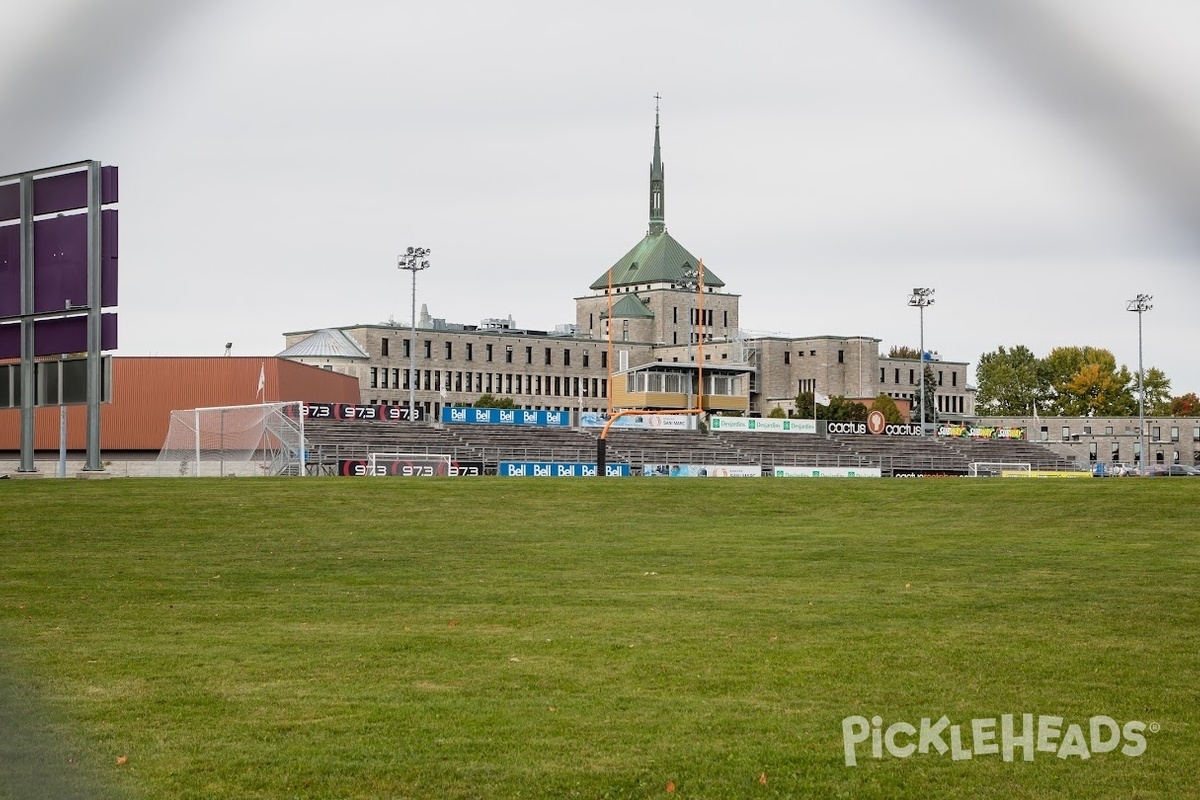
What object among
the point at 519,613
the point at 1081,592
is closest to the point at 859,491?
the point at 1081,592

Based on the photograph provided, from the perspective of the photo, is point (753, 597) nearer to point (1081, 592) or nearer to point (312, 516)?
point (1081, 592)

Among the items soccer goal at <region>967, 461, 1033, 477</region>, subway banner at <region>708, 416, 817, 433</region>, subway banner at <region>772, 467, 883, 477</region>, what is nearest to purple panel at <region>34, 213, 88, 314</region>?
subway banner at <region>772, 467, 883, 477</region>

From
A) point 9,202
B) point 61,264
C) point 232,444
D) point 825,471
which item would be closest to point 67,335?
point 61,264

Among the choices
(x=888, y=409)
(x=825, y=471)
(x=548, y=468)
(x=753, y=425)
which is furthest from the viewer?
(x=888, y=409)

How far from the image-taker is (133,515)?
92.7 feet

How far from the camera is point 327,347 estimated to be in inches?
5782

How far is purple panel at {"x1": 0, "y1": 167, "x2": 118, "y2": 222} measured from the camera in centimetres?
3303

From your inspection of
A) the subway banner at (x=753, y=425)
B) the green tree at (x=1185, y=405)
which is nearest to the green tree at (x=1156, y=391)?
the green tree at (x=1185, y=405)

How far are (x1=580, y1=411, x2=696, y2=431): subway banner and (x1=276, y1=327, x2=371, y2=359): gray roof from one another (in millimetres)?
50794

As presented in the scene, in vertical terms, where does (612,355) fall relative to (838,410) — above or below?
above

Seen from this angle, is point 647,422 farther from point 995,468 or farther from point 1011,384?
point 1011,384

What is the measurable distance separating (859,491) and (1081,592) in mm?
19227

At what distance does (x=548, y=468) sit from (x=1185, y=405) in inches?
4619

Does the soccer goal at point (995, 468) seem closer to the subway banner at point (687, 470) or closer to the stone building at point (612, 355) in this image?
the subway banner at point (687, 470)
